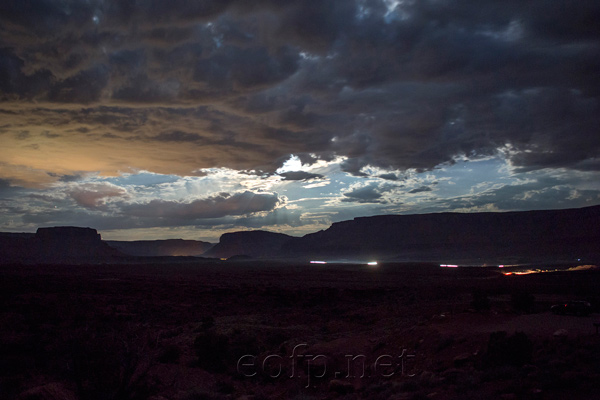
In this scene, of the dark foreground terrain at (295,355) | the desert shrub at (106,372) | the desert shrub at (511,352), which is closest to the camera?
the dark foreground terrain at (295,355)

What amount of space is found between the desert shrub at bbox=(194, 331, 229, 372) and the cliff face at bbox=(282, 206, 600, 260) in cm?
13218

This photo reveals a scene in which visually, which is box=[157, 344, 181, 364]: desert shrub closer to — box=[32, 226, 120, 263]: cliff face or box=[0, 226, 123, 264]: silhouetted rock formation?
box=[0, 226, 123, 264]: silhouetted rock formation

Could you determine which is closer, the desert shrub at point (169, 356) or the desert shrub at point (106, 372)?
the desert shrub at point (106, 372)

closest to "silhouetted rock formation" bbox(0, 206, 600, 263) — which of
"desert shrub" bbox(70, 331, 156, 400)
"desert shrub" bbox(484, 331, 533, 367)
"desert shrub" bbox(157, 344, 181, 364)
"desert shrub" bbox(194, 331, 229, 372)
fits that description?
Result: "desert shrub" bbox(484, 331, 533, 367)

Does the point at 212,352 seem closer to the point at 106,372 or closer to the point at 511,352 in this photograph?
the point at 106,372

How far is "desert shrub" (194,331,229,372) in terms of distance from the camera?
1280cm

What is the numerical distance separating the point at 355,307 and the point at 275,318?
25.0 ft

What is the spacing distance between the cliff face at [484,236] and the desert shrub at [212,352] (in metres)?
132

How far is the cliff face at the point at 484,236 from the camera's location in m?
125

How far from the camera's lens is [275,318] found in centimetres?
2259

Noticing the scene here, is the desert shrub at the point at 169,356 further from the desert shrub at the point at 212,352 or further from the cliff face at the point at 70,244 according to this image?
the cliff face at the point at 70,244

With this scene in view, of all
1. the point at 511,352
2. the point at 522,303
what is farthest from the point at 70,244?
the point at 511,352

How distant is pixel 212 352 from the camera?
13242 millimetres

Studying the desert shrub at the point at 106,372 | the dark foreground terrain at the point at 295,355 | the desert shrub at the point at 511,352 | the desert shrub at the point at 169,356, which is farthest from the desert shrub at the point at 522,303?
the desert shrub at the point at 106,372
